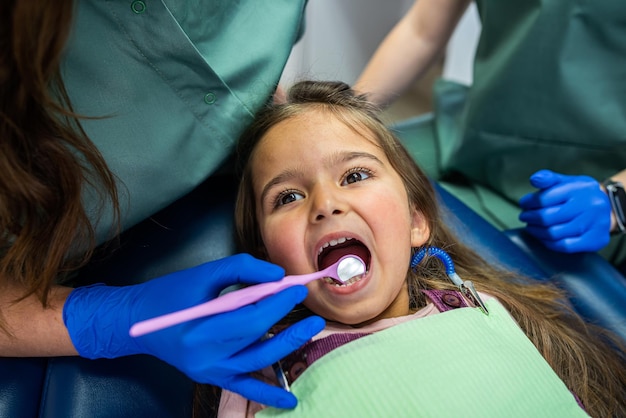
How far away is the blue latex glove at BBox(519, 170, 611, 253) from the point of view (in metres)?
1.15

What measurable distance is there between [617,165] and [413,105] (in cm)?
174

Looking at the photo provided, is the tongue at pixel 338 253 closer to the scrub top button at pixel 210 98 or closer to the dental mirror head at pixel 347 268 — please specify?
the dental mirror head at pixel 347 268

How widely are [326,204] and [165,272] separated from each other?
0.38 meters

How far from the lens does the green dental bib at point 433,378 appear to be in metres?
0.75

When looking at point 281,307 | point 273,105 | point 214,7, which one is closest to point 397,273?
point 281,307

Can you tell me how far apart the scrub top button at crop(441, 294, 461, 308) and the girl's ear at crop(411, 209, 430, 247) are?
0.41 ft

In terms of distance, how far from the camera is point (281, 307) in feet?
2.43

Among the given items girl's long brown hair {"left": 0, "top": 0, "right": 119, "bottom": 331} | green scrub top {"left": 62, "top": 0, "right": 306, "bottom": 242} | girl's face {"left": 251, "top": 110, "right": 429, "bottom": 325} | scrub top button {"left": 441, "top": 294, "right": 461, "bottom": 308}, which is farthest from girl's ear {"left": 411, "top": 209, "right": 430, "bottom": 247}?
girl's long brown hair {"left": 0, "top": 0, "right": 119, "bottom": 331}

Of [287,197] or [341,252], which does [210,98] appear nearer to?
[287,197]

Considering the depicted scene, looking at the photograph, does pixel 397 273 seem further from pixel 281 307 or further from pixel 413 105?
pixel 413 105

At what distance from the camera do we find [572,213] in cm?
114

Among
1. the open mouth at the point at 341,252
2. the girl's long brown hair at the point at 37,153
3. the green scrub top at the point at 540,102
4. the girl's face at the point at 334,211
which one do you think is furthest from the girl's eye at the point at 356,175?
the green scrub top at the point at 540,102

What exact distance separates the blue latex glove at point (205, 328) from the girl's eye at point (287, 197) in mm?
194

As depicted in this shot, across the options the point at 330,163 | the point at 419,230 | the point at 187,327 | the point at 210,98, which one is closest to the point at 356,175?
the point at 330,163
